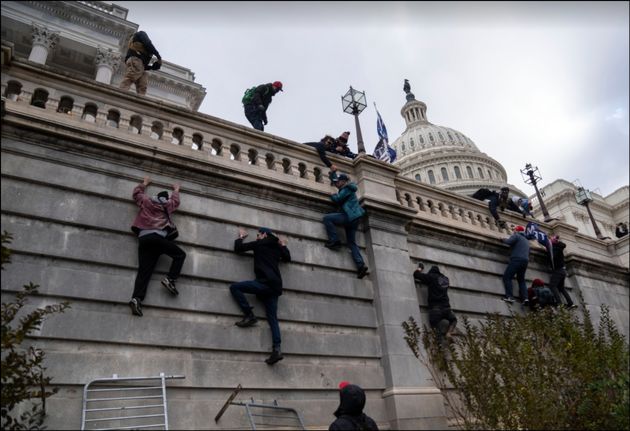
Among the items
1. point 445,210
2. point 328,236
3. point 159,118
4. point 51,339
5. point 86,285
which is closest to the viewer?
point 51,339

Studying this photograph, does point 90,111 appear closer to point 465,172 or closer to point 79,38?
point 79,38

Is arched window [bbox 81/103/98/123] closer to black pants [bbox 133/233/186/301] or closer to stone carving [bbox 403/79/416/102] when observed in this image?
black pants [bbox 133/233/186/301]

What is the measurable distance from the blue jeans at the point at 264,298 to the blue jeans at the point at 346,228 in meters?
2.30

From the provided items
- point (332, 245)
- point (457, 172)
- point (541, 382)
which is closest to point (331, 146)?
point (332, 245)

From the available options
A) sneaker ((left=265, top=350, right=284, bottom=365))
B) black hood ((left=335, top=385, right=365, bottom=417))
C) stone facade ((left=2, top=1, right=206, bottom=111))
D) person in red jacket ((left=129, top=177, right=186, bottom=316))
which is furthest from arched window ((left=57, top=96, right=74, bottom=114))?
stone facade ((left=2, top=1, right=206, bottom=111))

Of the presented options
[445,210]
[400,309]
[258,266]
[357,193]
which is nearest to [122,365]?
[258,266]

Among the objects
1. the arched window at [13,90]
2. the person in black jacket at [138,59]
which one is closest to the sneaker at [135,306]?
the arched window at [13,90]

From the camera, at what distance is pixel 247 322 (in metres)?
9.01

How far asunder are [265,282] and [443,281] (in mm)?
4684

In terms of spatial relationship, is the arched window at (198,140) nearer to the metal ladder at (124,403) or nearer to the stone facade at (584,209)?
the metal ladder at (124,403)

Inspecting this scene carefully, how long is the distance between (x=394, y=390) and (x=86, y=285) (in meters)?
5.87

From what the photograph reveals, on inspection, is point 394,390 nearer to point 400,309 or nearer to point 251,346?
point 400,309

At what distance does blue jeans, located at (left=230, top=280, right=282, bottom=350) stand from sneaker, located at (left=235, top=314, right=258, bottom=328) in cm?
9

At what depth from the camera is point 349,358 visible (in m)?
9.84
